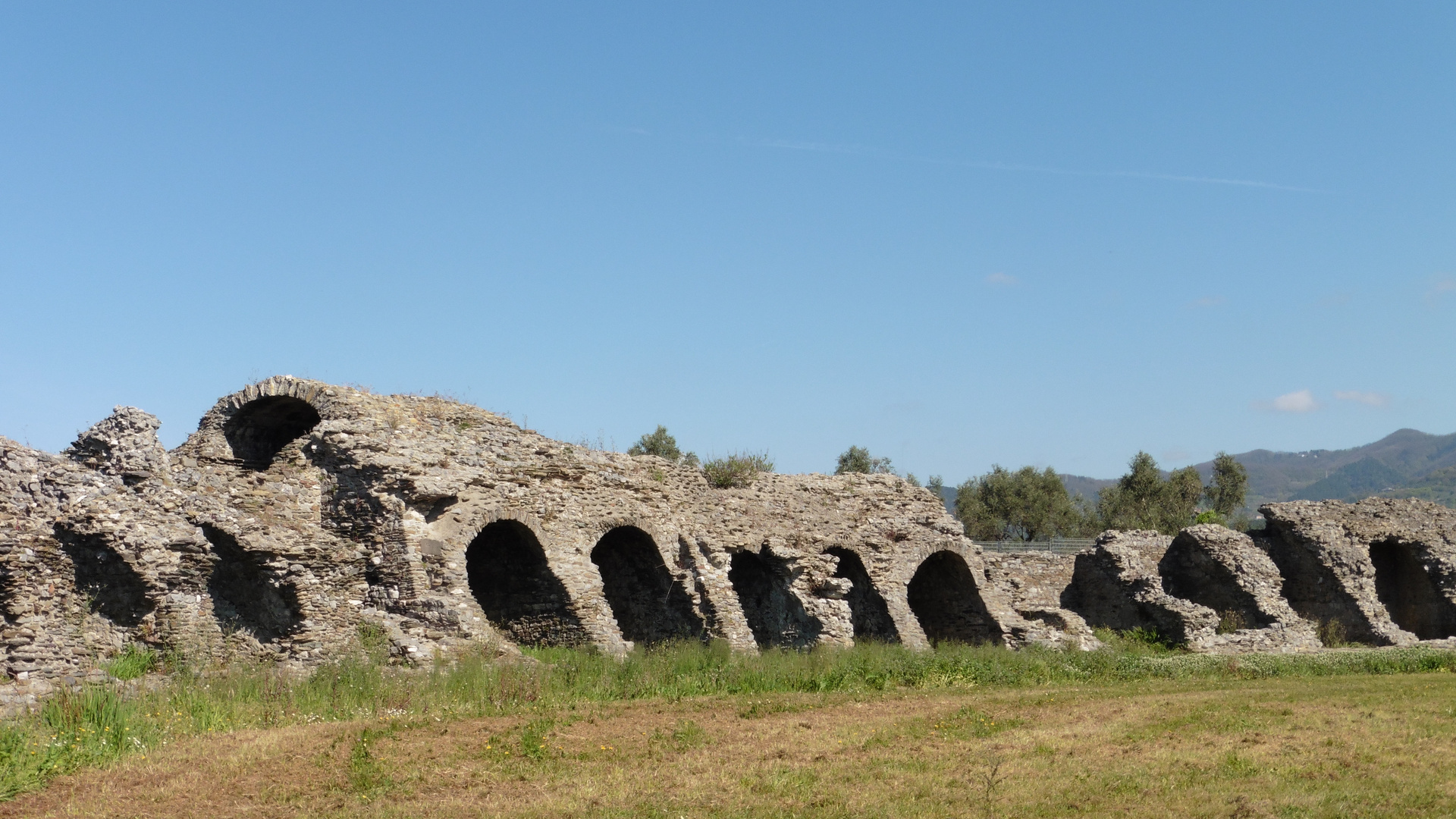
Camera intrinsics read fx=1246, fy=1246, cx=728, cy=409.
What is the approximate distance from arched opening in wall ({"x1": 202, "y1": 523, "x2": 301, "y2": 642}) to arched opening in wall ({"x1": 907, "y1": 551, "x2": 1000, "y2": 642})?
1419 centimetres

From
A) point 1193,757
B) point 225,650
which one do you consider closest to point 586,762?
point 1193,757

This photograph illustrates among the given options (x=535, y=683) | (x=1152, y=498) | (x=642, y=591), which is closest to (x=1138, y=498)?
(x=1152, y=498)

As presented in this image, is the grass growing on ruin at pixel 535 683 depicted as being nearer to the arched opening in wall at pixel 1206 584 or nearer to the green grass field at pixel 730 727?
the green grass field at pixel 730 727

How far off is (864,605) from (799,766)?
46.4 ft

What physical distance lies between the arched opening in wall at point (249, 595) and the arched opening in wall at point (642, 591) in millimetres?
5877

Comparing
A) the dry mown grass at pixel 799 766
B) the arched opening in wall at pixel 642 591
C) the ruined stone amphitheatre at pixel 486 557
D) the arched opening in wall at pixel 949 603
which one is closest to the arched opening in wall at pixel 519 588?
the ruined stone amphitheatre at pixel 486 557

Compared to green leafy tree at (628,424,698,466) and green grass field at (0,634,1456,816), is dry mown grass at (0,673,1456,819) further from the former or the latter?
green leafy tree at (628,424,698,466)

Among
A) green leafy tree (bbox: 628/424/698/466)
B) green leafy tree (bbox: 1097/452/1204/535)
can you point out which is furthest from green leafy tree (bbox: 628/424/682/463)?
green leafy tree (bbox: 1097/452/1204/535)

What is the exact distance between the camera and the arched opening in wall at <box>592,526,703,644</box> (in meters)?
22.1

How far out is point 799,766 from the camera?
39.3 ft

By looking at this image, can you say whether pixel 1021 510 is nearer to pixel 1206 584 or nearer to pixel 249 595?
pixel 1206 584

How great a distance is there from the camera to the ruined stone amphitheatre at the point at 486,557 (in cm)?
1586

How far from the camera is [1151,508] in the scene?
2527 inches

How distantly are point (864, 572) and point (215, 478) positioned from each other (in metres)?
13.1
